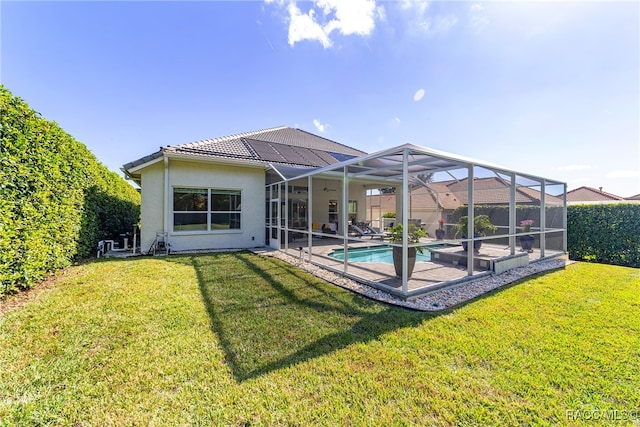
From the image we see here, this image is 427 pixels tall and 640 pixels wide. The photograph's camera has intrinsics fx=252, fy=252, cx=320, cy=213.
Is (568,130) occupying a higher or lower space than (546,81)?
lower

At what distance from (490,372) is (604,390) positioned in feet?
3.46

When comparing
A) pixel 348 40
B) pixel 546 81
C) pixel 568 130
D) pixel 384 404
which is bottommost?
pixel 384 404

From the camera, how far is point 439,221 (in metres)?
12.1

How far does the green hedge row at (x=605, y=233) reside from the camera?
9.41m

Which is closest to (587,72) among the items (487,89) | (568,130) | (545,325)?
(487,89)

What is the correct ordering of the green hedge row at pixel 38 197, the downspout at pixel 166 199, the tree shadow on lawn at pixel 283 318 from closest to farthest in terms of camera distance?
the tree shadow on lawn at pixel 283 318, the green hedge row at pixel 38 197, the downspout at pixel 166 199

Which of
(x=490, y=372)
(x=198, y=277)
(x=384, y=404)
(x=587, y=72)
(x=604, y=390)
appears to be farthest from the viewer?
(x=587, y=72)

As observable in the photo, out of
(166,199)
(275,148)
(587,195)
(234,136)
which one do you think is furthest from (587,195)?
(166,199)

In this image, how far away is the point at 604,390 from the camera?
2676mm

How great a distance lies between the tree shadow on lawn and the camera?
333 cm

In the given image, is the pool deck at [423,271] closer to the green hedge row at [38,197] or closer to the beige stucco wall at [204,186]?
the beige stucco wall at [204,186]

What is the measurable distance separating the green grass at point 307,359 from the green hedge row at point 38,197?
2.72ft

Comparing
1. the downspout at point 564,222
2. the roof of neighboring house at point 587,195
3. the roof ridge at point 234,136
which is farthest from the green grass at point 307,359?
the roof of neighboring house at point 587,195

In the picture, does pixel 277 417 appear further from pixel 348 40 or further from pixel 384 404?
pixel 348 40
